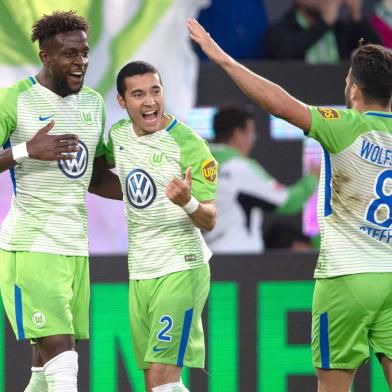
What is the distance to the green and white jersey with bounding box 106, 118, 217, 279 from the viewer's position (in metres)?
6.57

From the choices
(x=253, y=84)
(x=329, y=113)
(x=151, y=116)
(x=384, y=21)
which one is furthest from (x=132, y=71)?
(x=384, y=21)

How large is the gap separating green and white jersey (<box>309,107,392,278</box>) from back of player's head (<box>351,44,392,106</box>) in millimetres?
92

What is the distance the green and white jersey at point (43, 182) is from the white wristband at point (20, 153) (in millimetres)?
132

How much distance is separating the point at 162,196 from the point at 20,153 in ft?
2.32

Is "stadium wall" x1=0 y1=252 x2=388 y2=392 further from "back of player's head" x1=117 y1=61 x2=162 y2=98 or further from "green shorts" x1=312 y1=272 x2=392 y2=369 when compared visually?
"green shorts" x1=312 y1=272 x2=392 y2=369

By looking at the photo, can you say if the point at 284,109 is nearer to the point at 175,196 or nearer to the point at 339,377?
the point at 175,196

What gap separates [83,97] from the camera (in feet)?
22.2

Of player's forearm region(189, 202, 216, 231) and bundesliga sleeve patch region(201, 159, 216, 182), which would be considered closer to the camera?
player's forearm region(189, 202, 216, 231)

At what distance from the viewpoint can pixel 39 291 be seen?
648cm

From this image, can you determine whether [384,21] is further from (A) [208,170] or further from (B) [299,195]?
(A) [208,170]

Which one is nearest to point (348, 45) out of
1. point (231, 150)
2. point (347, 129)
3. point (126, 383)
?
point (231, 150)

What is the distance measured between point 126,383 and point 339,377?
2.03 meters

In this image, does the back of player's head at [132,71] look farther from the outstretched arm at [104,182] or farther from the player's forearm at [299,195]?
the player's forearm at [299,195]

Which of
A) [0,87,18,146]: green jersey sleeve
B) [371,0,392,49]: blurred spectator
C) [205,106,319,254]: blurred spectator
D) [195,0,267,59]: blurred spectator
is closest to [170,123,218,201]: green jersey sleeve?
[0,87,18,146]: green jersey sleeve
